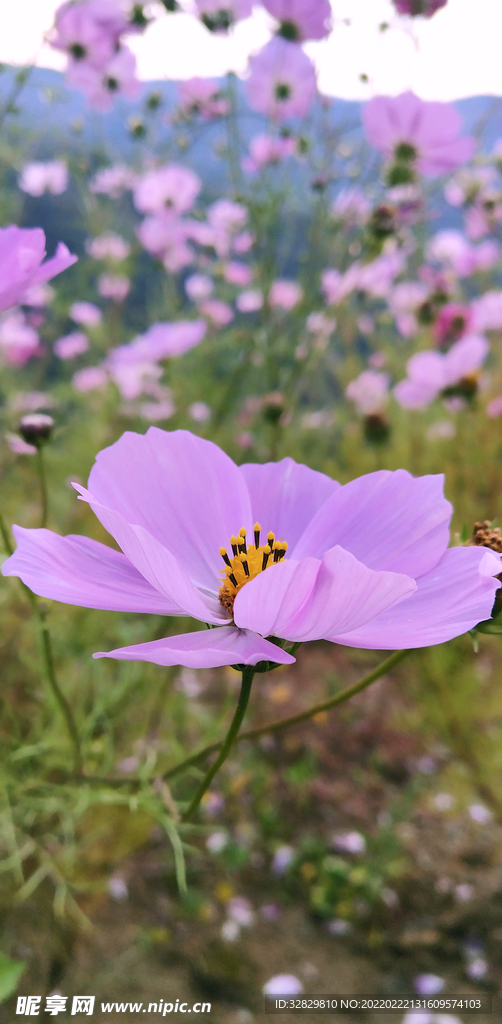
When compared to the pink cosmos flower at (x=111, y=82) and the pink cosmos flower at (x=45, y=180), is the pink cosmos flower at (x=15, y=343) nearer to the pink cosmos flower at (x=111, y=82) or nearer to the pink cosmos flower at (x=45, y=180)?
the pink cosmos flower at (x=45, y=180)

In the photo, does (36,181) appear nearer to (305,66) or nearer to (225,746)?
(305,66)

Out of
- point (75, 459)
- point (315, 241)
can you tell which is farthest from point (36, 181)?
point (315, 241)

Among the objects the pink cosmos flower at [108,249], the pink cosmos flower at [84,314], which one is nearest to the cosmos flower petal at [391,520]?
the pink cosmos flower at [108,249]

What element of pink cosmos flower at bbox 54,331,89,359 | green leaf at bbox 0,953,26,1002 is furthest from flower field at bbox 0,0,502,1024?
pink cosmos flower at bbox 54,331,89,359

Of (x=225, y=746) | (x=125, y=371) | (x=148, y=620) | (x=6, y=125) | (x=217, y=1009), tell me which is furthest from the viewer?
(x=125, y=371)

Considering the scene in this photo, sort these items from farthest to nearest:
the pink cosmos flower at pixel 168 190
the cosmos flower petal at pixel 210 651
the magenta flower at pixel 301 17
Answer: the pink cosmos flower at pixel 168 190
the magenta flower at pixel 301 17
the cosmos flower petal at pixel 210 651

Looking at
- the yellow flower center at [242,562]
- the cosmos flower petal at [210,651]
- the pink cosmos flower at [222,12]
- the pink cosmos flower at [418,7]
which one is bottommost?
the cosmos flower petal at [210,651]

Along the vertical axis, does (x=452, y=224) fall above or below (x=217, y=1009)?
above
